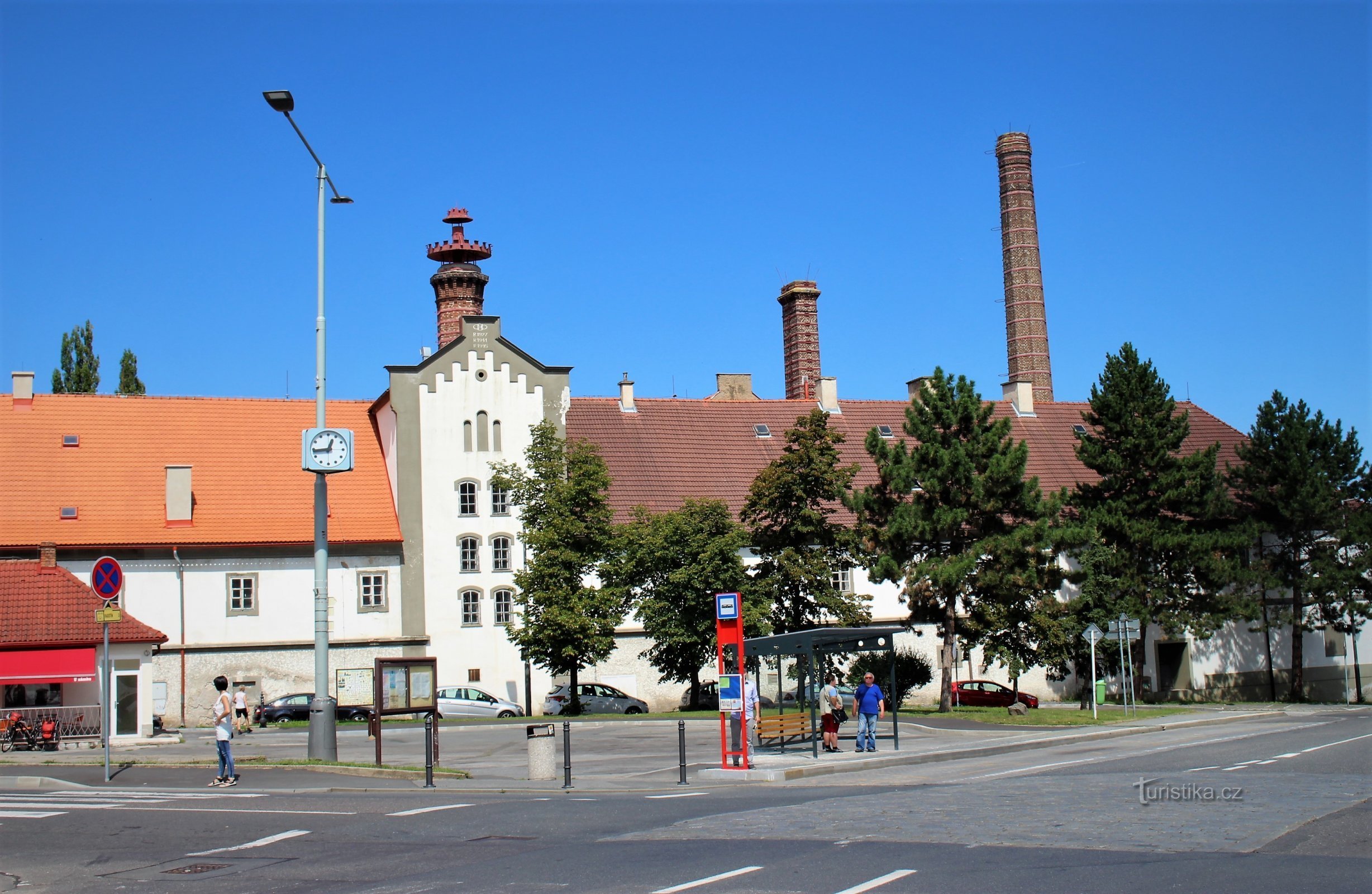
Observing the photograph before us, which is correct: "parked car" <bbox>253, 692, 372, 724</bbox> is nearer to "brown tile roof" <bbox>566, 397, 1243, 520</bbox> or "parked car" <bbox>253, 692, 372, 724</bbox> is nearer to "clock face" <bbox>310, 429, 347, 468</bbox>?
"brown tile roof" <bbox>566, 397, 1243, 520</bbox>

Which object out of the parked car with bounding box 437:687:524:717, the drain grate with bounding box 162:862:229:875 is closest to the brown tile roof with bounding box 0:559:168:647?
the parked car with bounding box 437:687:524:717

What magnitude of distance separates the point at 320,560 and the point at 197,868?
1054cm

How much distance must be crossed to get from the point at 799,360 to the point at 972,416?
27.8 m

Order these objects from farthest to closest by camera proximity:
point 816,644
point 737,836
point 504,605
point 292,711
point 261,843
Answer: point 504,605
point 292,711
point 816,644
point 261,843
point 737,836

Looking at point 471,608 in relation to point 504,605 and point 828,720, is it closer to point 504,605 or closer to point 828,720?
point 504,605

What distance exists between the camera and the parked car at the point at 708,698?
152 ft

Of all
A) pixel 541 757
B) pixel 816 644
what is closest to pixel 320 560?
pixel 541 757

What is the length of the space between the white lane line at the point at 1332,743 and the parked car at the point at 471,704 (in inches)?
1064

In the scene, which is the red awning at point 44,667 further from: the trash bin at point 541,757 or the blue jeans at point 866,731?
Answer: the blue jeans at point 866,731

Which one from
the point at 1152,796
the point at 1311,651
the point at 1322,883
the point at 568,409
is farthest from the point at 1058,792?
A: the point at 1311,651

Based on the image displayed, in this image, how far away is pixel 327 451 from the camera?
22.5m

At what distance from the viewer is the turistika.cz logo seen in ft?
49.8

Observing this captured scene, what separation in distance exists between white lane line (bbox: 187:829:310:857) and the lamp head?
39.2 ft

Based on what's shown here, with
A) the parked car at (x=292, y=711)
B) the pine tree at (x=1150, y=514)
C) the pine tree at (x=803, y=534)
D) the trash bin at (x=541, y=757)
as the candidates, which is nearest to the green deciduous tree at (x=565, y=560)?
the pine tree at (x=803, y=534)
